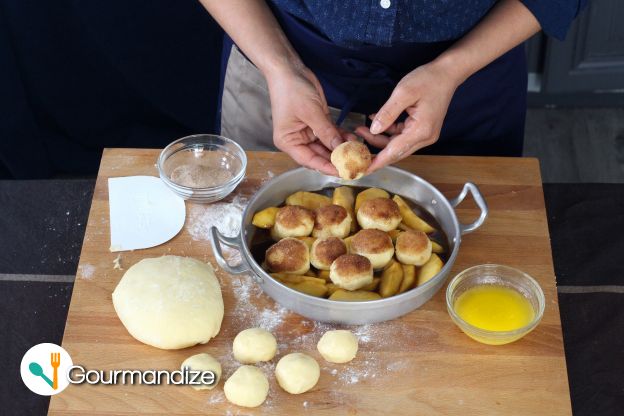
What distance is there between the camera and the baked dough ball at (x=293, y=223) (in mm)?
1463

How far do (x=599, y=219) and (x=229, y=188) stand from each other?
0.89 metres

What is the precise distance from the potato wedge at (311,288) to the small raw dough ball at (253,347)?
0.10 m

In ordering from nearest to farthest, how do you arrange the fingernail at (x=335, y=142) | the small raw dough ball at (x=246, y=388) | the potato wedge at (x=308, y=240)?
the small raw dough ball at (x=246, y=388) → the potato wedge at (x=308, y=240) → the fingernail at (x=335, y=142)

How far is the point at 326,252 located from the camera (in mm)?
1411

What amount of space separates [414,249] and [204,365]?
425 mm

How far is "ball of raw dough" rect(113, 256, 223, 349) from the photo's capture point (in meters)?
1.33

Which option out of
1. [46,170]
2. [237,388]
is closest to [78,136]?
[46,170]

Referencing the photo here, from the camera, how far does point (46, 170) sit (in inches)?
113

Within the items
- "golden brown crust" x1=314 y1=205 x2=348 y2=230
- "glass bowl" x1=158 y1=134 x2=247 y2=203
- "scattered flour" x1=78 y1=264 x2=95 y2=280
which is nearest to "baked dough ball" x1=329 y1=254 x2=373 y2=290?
"golden brown crust" x1=314 y1=205 x2=348 y2=230

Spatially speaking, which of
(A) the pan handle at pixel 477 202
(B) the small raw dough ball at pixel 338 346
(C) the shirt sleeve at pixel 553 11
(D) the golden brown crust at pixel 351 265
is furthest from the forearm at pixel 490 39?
(B) the small raw dough ball at pixel 338 346

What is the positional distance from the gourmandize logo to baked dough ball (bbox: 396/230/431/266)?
612 millimetres

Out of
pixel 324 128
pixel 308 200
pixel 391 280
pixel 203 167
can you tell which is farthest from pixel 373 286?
pixel 203 167

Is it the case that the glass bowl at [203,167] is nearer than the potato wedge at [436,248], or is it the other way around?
the potato wedge at [436,248]

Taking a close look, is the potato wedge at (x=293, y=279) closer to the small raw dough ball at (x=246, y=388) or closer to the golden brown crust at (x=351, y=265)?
the golden brown crust at (x=351, y=265)
